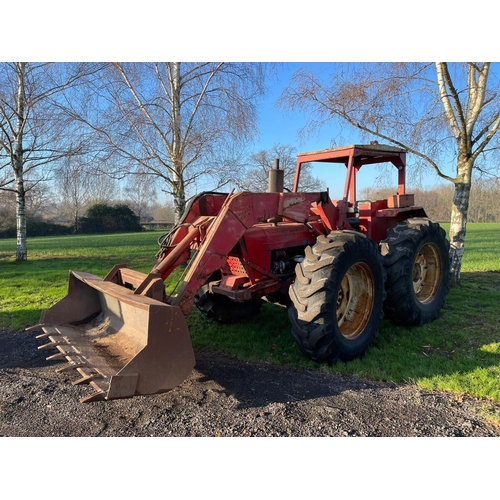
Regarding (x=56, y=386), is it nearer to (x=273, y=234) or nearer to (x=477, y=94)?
(x=273, y=234)

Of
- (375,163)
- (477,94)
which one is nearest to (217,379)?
(375,163)

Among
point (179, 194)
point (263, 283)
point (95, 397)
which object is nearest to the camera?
point (95, 397)

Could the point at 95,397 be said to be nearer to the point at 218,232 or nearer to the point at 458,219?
the point at 218,232

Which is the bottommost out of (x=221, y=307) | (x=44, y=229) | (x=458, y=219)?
(x=44, y=229)

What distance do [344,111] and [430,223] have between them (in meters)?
3.30

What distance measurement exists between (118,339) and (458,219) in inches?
268

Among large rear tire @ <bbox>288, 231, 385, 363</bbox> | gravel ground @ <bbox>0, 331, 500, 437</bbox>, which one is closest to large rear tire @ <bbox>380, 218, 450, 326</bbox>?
large rear tire @ <bbox>288, 231, 385, 363</bbox>

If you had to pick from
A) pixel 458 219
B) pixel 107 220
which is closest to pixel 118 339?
pixel 458 219

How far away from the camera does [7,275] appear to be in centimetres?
1035

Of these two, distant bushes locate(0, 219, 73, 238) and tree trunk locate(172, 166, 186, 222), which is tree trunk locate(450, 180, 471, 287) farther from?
distant bushes locate(0, 219, 73, 238)

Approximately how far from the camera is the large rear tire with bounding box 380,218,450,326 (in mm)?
5199

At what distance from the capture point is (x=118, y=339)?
13.3 feet

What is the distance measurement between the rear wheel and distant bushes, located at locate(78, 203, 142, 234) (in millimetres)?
40021

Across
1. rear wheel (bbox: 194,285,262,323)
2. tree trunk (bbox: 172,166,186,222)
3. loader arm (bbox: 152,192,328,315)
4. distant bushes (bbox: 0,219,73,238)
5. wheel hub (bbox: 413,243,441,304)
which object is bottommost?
distant bushes (bbox: 0,219,73,238)
